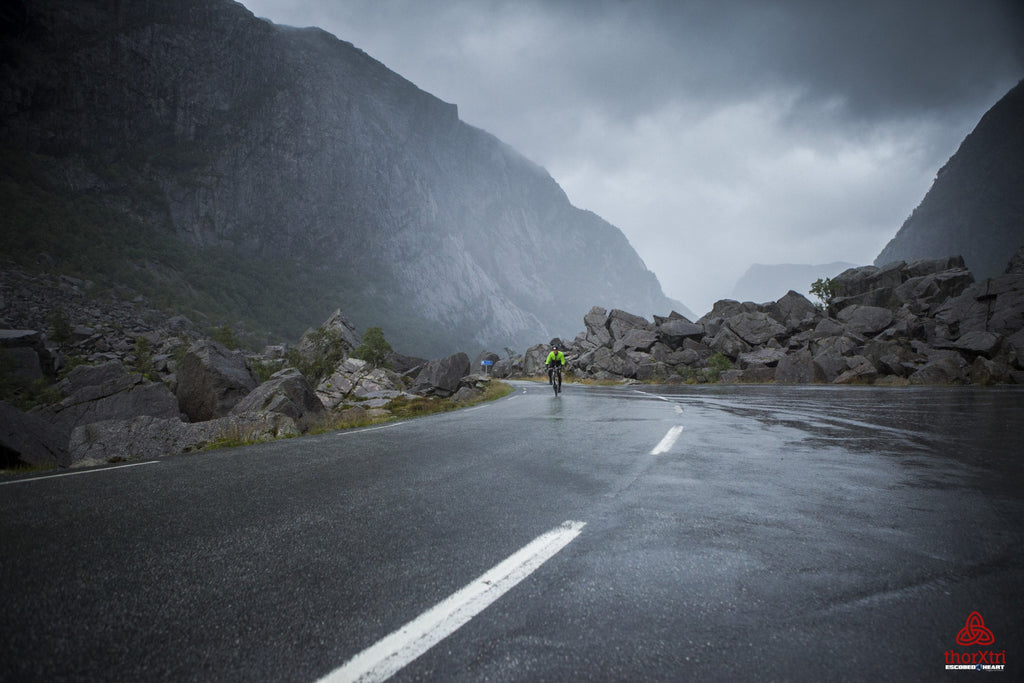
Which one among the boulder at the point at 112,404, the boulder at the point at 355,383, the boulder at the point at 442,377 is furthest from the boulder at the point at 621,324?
the boulder at the point at 112,404

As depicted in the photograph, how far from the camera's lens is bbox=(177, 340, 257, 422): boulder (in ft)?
54.3

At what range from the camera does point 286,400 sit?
44.6ft

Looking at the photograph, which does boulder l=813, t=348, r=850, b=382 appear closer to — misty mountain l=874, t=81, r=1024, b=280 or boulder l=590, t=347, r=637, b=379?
boulder l=590, t=347, r=637, b=379

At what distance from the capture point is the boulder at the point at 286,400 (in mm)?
13393

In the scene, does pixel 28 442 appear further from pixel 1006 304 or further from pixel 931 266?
pixel 931 266

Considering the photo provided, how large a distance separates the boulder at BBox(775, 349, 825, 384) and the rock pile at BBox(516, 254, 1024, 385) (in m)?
0.05

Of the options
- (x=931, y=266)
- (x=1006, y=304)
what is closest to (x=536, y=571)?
(x=1006, y=304)

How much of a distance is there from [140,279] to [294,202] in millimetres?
73239

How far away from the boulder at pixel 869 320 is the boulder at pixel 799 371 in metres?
6.70

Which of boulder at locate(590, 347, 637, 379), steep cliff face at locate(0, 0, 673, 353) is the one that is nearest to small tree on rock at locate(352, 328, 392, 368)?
boulder at locate(590, 347, 637, 379)

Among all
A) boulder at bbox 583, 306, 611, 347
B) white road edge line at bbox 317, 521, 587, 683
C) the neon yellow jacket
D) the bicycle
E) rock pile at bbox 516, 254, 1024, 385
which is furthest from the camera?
boulder at bbox 583, 306, 611, 347

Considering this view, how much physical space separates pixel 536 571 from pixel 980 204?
15479 cm

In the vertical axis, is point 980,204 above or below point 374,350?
above

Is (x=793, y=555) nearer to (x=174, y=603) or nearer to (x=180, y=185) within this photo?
(x=174, y=603)
